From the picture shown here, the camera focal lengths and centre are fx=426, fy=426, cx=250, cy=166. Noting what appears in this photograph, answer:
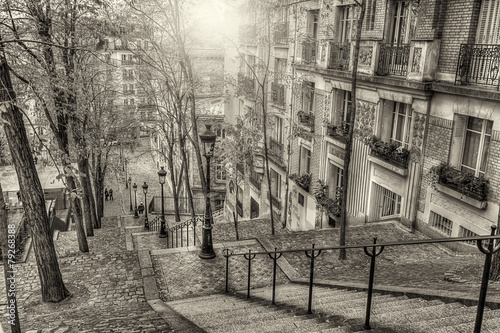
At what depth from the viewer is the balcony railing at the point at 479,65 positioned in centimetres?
995

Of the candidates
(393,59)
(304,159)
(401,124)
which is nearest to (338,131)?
(401,124)

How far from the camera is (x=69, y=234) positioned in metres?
20.6

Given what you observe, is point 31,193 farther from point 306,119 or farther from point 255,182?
point 255,182

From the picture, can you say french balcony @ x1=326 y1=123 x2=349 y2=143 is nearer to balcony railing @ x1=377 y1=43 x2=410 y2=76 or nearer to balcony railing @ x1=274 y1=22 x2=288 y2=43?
balcony railing @ x1=377 y1=43 x2=410 y2=76

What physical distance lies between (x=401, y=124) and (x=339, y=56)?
386 centimetres

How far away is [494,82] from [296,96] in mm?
9836

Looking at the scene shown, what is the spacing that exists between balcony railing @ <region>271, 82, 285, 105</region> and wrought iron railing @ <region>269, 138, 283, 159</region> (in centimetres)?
197

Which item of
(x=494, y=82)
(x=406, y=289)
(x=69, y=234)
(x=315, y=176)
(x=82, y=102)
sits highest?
(x=494, y=82)

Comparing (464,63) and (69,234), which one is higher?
(464,63)

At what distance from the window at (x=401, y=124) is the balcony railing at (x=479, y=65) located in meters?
2.27

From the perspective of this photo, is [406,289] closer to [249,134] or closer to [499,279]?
[499,279]

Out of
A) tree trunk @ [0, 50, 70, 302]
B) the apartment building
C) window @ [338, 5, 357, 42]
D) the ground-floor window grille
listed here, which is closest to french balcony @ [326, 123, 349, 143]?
the apartment building

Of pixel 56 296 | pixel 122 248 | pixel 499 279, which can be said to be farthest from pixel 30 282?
pixel 499 279

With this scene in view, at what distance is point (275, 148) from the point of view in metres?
21.6
